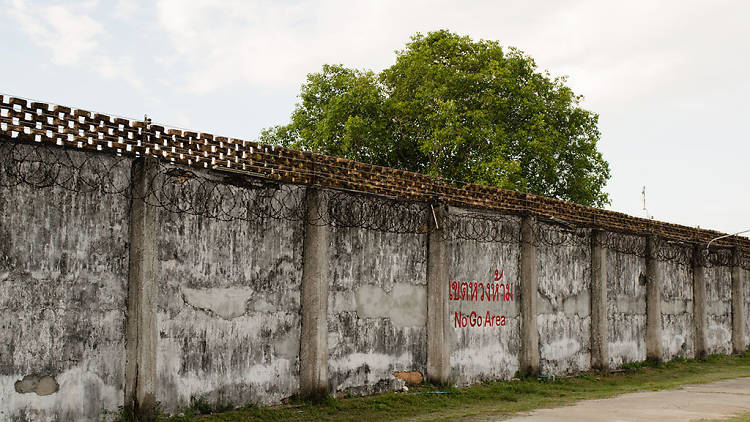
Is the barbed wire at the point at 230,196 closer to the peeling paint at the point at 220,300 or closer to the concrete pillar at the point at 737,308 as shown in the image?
the peeling paint at the point at 220,300

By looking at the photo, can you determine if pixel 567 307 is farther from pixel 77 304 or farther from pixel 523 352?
pixel 77 304

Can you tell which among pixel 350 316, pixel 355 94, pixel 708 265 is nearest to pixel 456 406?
pixel 350 316

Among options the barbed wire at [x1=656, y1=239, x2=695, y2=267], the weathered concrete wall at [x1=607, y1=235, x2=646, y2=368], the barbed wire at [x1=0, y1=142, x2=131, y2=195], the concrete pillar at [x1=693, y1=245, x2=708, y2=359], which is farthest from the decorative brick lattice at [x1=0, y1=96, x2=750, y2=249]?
the concrete pillar at [x1=693, y1=245, x2=708, y2=359]

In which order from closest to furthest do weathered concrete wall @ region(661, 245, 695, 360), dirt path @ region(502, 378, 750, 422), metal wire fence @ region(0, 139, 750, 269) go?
1. metal wire fence @ region(0, 139, 750, 269)
2. dirt path @ region(502, 378, 750, 422)
3. weathered concrete wall @ region(661, 245, 695, 360)

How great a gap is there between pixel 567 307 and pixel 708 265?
7.13 meters

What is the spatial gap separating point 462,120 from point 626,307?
31.9ft

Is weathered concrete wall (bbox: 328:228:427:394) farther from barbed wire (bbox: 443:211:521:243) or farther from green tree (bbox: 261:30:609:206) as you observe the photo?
green tree (bbox: 261:30:609:206)

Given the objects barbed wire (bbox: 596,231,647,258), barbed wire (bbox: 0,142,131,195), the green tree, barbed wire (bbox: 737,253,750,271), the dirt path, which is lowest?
the dirt path

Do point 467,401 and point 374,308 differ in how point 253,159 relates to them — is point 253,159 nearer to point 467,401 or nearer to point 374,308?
point 374,308

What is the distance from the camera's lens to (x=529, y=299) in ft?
42.9

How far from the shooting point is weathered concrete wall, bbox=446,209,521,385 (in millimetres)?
11773

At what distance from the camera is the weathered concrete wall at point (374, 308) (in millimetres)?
9992

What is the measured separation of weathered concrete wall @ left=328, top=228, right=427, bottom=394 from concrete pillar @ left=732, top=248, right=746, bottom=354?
42.5 feet

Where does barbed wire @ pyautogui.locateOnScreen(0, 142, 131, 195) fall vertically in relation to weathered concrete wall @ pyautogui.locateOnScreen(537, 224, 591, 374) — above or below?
above
